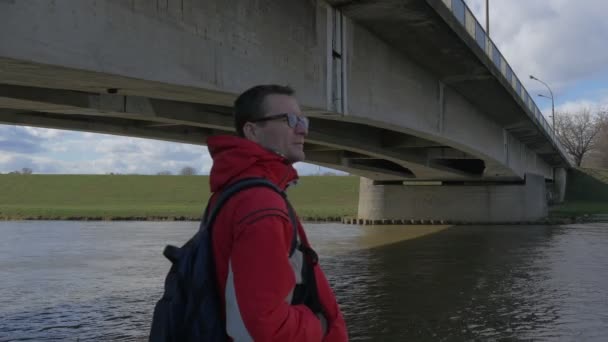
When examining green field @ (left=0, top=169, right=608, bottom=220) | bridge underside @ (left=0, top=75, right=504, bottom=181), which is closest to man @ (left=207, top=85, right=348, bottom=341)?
bridge underside @ (left=0, top=75, right=504, bottom=181)

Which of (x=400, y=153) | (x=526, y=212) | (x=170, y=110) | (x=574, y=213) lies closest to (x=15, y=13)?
(x=170, y=110)

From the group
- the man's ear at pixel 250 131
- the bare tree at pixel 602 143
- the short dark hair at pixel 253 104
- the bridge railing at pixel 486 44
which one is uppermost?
the bare tree at pixel 602 143

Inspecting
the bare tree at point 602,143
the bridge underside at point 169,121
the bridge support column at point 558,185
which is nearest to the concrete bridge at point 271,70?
the bridge underside at point 169,121

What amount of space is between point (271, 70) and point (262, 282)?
336 inches

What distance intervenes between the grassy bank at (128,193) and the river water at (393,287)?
2730 centimetres

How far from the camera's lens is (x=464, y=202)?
120 feet

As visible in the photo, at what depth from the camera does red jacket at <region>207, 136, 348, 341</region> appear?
1.94 metres

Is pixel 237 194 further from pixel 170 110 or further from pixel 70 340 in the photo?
pixel 170 110

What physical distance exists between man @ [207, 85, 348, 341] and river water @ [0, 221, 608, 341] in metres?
6.94

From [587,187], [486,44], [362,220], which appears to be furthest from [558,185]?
[486,44]

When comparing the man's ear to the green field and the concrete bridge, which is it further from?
the green field

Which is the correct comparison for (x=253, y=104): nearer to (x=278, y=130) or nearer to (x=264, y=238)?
(x=278, y=130)

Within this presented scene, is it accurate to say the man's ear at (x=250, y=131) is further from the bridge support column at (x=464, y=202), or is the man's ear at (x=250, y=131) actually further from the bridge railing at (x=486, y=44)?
the bridge support column at (x=464, y=202)

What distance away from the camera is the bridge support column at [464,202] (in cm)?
3619
